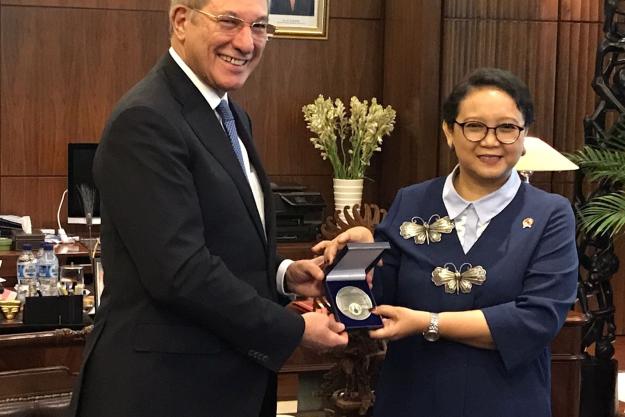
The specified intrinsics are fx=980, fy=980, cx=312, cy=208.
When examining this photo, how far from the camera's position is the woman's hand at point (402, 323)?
2.18 meters

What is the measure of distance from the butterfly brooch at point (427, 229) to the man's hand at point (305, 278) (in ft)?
0.73

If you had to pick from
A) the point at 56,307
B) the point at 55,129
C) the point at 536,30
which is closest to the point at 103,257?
the point at 56,307

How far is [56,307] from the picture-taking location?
128 inches

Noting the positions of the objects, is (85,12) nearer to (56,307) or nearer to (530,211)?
(56,307)

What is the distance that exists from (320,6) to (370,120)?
2.77 ft

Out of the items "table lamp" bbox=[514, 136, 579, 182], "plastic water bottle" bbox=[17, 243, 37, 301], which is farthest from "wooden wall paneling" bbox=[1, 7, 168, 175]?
"plastic water bottle" bbox=[17, 243, 37, 301]

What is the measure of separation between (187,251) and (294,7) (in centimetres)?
455

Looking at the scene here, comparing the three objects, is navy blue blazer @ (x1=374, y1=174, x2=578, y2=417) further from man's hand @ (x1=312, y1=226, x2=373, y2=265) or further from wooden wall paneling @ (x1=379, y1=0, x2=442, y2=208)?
wooden wall paneling @ (x1=379, y1=0, x2=442, y2=208)

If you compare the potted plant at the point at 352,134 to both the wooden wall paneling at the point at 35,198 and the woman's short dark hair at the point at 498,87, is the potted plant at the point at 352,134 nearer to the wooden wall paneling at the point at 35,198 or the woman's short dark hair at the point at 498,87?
the wooden wall paneling at the point at 35,198

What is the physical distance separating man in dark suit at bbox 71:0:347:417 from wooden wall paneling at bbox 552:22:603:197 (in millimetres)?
4226

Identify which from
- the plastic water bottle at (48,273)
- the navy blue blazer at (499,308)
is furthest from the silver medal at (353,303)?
the plastic water bottle at (48,273)

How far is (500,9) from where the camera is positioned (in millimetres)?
5809

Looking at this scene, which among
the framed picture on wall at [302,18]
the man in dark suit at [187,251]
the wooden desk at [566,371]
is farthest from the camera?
the framed picture on wall at [302,18]

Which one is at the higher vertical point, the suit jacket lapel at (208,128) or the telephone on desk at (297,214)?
the suit jacket lapel at (208,128)
